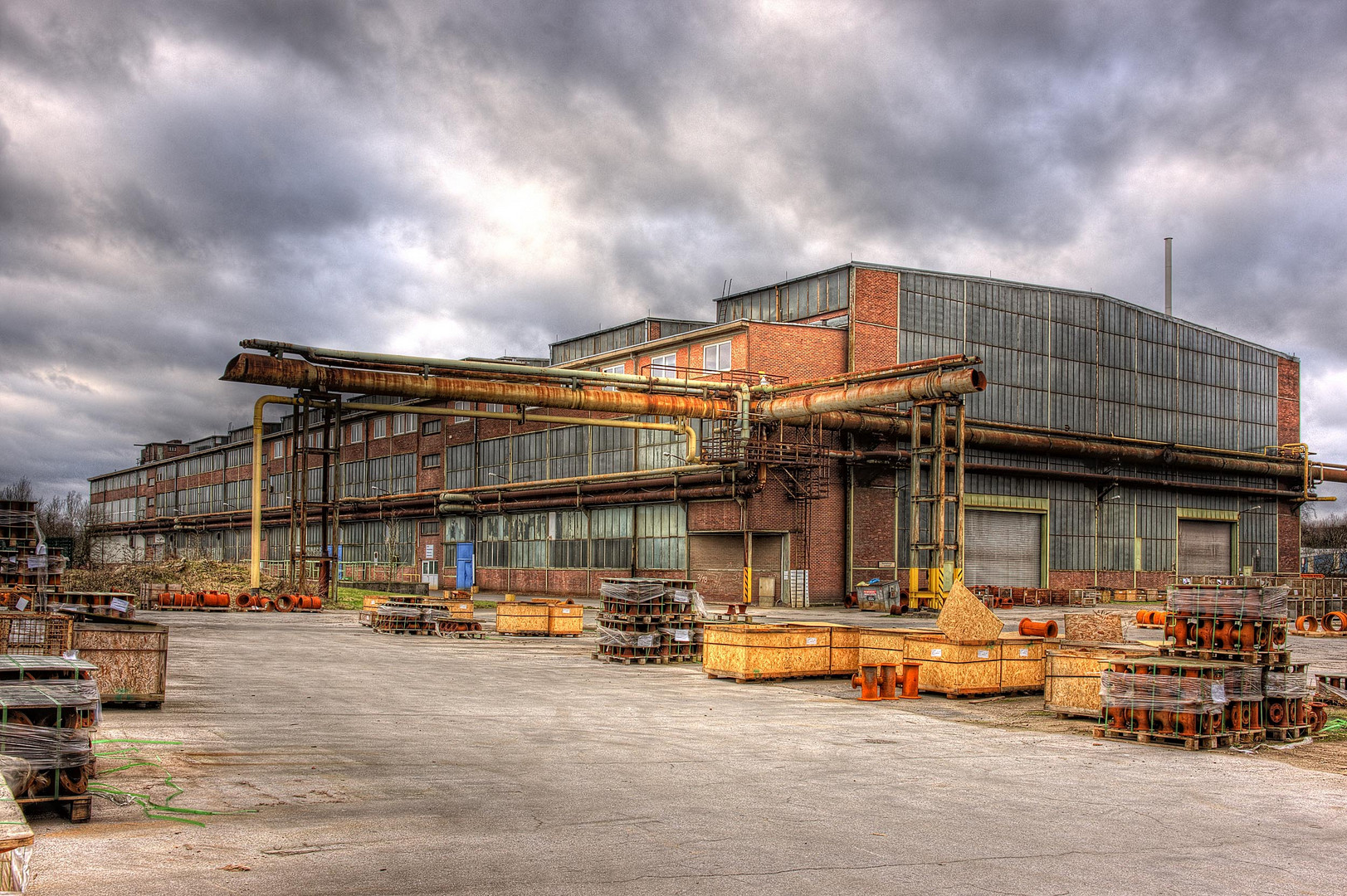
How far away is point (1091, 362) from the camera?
4881cm

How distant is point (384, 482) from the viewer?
2486 inches

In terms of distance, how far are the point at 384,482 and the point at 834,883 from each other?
5981 centimetres

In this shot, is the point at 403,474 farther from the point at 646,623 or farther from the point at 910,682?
the point at 910,682

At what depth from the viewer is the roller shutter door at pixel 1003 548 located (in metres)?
44.0

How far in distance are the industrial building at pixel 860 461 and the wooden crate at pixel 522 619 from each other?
829 centimetres

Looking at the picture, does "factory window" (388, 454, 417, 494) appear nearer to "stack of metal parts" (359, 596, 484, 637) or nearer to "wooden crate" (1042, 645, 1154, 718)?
"stack of metal parts" (359, 596, 484, 637)

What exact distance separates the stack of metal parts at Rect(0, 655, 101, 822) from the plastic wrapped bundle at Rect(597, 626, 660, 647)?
13132 mm

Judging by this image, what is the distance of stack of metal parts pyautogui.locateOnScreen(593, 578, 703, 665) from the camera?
2058cm

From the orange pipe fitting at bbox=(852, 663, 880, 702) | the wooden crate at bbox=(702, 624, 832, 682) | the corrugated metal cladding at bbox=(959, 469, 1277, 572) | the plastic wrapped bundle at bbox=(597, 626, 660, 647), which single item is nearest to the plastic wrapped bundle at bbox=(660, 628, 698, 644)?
the plastic wrapped bundle at bbox=(597, 626, 660, 647)

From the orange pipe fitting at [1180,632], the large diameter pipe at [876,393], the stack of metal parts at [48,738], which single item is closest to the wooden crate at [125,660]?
the stack of metal parts at [48,738]

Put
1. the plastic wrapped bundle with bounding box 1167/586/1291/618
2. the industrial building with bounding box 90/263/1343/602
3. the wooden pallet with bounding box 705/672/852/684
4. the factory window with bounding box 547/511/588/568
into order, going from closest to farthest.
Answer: the plastic wrapped bundle with bounding box 1167/586/1291/618 < the wooden pallet with bounding box 705/672/852/684 < the industrial building with bounding box 90/263/1343/602 < the factory window with bounding box 547/511/588/568

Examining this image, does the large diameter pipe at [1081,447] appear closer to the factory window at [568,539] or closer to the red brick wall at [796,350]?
the red brick wall at [796,350]

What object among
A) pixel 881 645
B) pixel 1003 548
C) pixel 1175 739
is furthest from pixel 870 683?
pixel 1003 548

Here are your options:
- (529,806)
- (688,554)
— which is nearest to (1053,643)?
(529,806)
